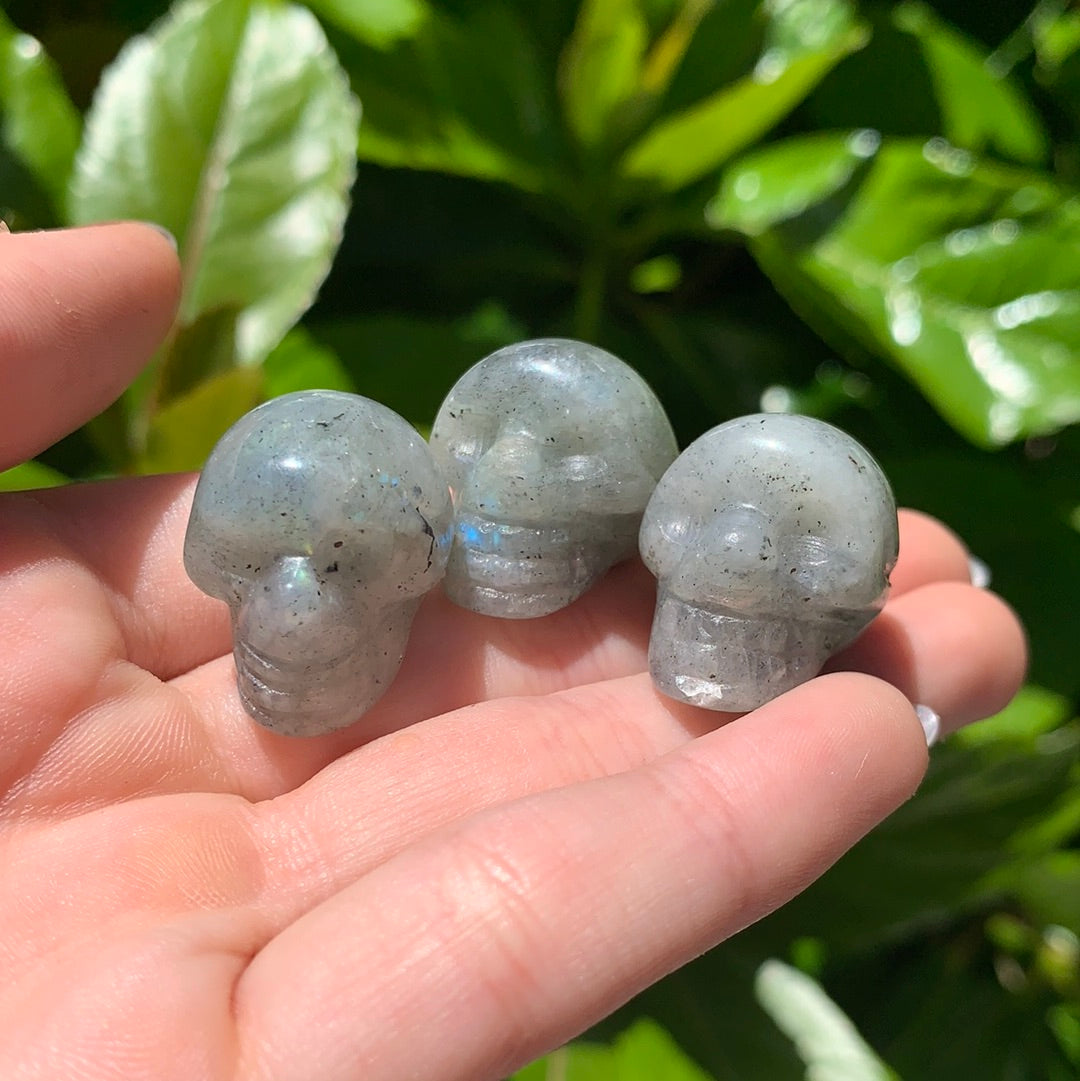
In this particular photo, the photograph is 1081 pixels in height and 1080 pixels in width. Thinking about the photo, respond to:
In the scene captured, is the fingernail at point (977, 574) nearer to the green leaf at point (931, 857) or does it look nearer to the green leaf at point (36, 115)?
the green leaf at point (931, 857)

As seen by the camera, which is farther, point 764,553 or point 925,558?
point 925,558

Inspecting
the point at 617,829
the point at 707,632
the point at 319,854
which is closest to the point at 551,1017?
the point at 617,829

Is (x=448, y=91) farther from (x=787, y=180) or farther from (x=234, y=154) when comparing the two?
(x=787, y=180)

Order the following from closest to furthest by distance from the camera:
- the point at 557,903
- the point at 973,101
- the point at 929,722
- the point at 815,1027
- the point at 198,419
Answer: the point at 557,903
the point at 929,722
the point at 198,419
the point at 815,1027
the point at 973,101

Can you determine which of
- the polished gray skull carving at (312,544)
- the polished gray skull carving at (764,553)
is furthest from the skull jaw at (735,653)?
the polished gray skull carving at (312,544)

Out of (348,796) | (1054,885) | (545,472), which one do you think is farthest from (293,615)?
(1054,885)

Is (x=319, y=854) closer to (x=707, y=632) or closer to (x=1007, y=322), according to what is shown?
(x=707, y=632)

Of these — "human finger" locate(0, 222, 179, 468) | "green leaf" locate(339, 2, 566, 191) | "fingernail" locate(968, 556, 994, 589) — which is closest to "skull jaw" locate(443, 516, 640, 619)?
"human finger" locate(0, 222, 179, 468)
